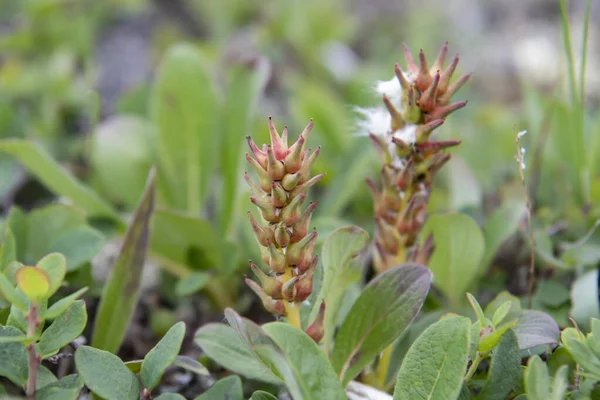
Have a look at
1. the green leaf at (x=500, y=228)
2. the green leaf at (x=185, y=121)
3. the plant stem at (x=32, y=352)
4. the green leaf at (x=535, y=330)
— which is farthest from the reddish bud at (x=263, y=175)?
the green leaf at (x=185, y=121)

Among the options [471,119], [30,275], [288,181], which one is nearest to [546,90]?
[471,119]

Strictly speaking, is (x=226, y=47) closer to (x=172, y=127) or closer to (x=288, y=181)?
(x=172, y=127)

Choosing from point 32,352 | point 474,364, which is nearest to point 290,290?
point 474,364

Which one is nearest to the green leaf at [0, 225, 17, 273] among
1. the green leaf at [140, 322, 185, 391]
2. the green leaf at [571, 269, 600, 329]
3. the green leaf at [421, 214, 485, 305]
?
the green leaf at [140, 322, 185, 391]

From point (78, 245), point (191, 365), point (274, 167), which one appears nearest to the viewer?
point (274, 167)

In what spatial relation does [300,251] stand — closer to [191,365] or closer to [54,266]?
[191,365]

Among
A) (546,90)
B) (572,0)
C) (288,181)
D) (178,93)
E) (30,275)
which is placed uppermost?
(572,0)

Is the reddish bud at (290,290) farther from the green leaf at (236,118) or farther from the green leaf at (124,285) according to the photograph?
the green leaf at (236,118)
